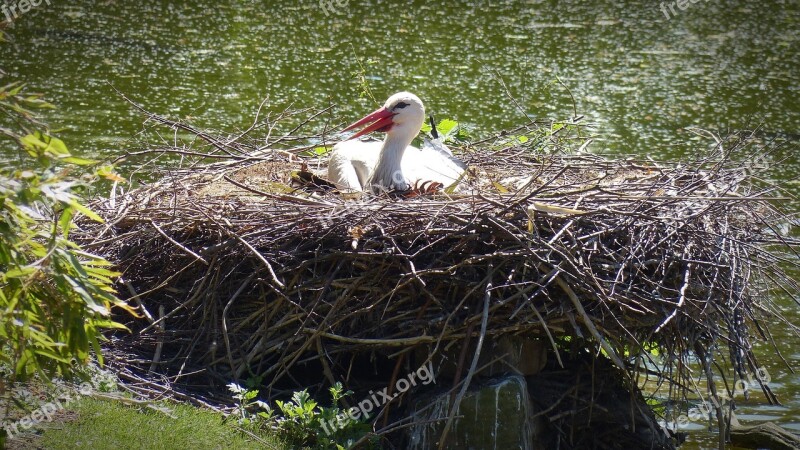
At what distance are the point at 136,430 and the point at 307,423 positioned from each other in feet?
2.85

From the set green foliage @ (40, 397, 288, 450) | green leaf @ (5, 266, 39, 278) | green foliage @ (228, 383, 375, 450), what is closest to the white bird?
green foliage @ (228, 383, 375, 450)

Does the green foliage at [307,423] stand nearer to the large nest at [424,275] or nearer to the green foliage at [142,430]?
the green foliage at [142,430]

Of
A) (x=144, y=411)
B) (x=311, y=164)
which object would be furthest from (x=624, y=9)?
(x=144, y=411)

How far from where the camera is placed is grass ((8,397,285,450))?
493 cm

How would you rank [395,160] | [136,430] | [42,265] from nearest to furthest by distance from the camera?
1. [42,265]
2. [136,430]
3. [395,160]

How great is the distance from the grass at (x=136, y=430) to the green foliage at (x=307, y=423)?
10cm

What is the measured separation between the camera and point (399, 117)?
7.05 m

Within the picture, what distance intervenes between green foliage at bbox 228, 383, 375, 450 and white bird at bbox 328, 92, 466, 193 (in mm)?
1709

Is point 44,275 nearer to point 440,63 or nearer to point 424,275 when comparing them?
point 424,275

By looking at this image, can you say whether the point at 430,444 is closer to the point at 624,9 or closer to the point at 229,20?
the point at 229,20

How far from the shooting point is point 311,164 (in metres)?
8.06

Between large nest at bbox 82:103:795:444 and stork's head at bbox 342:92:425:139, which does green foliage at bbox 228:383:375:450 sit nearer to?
large nest at bbox 82:103:795:444

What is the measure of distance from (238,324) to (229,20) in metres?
9.78

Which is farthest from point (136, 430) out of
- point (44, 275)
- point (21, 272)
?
point (21, 272)
